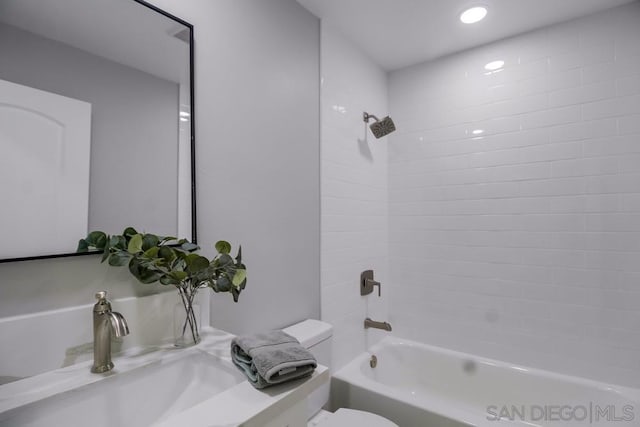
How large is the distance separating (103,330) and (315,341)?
0.96 metres

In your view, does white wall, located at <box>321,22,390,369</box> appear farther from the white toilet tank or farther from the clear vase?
the clear vase

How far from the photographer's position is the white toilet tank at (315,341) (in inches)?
61.2

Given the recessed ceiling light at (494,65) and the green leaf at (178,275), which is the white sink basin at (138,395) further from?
the recessed ceiling light at (494,65)

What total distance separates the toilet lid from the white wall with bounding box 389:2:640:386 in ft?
3.45

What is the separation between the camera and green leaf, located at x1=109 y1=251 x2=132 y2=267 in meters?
0.91

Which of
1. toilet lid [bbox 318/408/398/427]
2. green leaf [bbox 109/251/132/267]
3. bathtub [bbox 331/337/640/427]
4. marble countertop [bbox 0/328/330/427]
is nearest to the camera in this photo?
marble countertop [bbox 0/328/330/427]

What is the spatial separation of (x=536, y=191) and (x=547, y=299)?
27.0 inches

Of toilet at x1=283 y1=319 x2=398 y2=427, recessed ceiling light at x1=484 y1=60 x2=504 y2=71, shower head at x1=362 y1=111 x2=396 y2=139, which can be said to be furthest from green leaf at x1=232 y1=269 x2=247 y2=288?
recessed ceiling light at x1=484 y1=60 x2=504 y2=71

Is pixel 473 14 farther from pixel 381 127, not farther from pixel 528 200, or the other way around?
pixel 528 200

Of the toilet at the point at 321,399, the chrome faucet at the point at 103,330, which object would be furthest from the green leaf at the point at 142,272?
the toilet at the point at 321,399

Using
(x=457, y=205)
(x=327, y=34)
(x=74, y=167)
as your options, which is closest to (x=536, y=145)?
(x=457, y=205)

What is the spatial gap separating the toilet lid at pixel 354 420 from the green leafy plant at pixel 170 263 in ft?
2.77

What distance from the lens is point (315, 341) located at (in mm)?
1571

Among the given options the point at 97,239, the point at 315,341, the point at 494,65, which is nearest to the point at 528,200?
the point at 494,65
